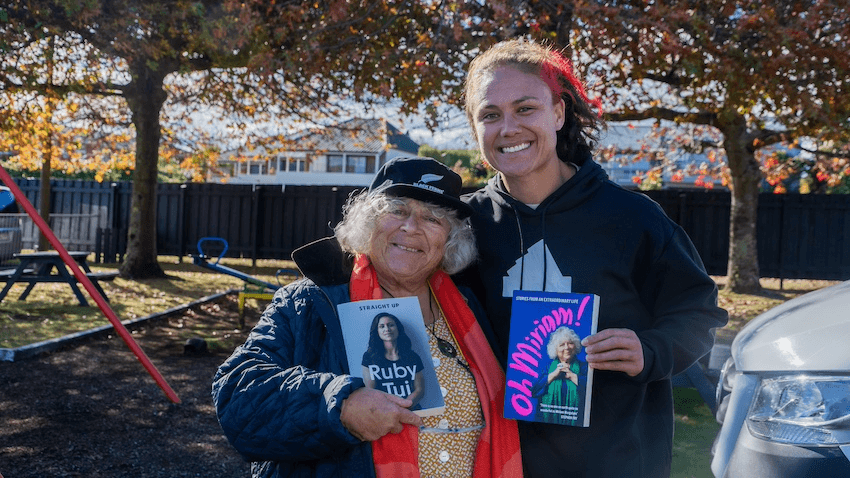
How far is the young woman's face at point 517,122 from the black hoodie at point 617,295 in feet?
0.42

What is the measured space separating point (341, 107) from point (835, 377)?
12.5 m

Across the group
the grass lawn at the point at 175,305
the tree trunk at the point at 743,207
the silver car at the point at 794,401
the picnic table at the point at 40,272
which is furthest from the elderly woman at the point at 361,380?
the tree trunk at the point at 743,207

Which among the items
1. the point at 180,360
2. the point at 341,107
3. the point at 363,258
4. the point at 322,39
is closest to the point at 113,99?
the point at 341,107

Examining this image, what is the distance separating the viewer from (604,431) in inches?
84.4

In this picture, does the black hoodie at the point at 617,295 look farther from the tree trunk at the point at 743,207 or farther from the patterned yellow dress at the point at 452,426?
the tree trunk at the point at 743,207

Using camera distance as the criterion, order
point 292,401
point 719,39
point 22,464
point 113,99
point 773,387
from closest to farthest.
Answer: point 292,401 → point 773,387 → point 22,464 → point 719,39 → point 113,99

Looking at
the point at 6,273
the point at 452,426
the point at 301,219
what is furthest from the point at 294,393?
the point at 301,219

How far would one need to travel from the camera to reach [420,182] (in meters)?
2.23

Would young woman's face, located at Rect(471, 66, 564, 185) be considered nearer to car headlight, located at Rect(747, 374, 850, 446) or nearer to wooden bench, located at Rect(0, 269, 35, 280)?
car headlight, located at Rect(747, 374, 850, 446)

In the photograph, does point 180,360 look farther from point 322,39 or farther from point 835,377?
point 835,377

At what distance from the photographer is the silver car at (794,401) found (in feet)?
7.20

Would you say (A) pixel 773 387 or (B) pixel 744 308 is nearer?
(A) pixel 773 387

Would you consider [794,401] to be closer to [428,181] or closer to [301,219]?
[428,181]

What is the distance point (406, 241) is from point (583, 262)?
1.78ft
